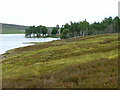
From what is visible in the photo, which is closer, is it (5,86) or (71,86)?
(71,86)

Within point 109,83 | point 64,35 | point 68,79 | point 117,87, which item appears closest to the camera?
point 117,87

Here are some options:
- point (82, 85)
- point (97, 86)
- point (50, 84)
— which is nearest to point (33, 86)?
point (50, 84)

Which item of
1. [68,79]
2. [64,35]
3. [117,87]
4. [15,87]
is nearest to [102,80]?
[117,87]

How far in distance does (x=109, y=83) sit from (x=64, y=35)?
155 meters

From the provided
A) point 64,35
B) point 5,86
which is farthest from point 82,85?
point 64,35

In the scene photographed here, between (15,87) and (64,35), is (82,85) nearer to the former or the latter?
(15,87)

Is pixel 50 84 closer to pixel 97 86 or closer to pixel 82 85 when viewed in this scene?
pixel 82 85

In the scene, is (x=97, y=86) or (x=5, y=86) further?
(x=5, y=86)

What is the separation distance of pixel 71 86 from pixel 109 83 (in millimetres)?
1773

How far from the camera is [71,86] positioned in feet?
31.7

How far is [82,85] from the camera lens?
9.88m

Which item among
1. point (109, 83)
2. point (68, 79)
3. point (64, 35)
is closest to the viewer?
point (109, 83)

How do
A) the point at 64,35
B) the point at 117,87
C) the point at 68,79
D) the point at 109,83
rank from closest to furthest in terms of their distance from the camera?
the point at 117,87 → the point at 109,83 → the point at 68,79 → the point at 64,35

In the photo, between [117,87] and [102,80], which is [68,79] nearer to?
[102,80]
